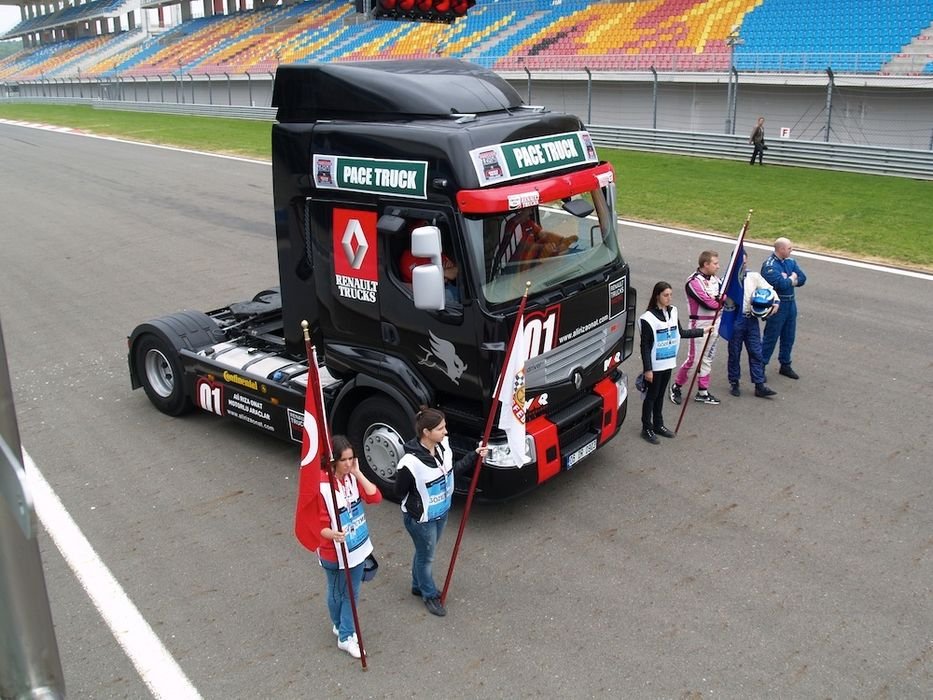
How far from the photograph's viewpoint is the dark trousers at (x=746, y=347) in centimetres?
838

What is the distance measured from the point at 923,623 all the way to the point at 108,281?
40.0 ft

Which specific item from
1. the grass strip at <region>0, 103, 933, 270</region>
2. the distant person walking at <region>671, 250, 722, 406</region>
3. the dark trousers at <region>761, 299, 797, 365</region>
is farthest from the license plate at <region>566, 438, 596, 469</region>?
the grass strip at <region>0, 103, 933, 270</region>

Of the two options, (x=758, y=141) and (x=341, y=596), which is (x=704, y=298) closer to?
(x=341, y=596)

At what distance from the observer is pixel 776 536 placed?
19.8 ft

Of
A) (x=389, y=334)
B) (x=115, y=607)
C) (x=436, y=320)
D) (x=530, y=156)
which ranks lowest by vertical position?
(x=115, y=607)

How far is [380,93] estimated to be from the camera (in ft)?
20.6

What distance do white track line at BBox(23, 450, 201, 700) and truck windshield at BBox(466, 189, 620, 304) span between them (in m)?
2.97

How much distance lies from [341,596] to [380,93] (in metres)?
3.62

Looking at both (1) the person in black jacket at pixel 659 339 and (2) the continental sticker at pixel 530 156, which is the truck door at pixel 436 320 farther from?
(1) the person in black jacket at pixel 659 339

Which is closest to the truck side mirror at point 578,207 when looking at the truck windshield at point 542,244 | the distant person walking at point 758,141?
the truck windshield at point 542,244

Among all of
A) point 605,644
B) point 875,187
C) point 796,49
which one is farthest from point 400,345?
point 796,49

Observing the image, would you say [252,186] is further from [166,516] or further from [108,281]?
[166,516]

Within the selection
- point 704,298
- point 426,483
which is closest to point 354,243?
point 426,483

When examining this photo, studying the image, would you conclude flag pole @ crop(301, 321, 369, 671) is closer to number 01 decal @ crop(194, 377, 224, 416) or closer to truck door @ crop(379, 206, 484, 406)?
truck door @ crop(379, 206, 484, 406)
